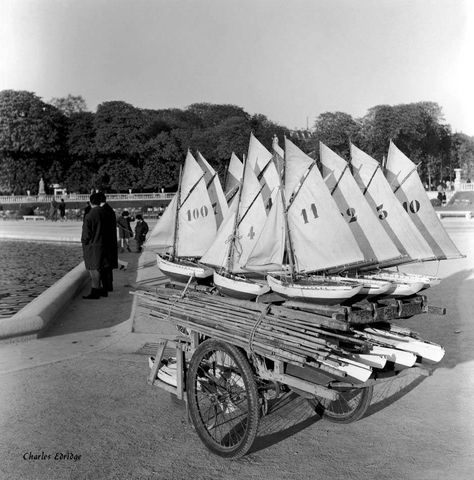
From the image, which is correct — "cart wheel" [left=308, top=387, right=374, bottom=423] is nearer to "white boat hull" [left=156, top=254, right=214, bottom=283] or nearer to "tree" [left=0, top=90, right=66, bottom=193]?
"white boat hull" [left=156, top=254, right=214, bottom=283]

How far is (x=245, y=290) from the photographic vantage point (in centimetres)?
794

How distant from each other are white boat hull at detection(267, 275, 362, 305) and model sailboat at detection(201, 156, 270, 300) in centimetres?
111

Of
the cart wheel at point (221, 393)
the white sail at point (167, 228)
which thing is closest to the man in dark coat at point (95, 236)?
the white sail at point (167, 228)

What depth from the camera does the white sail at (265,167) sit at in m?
9.11

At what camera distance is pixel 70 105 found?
77750 millimetres

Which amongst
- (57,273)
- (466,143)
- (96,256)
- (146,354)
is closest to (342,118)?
(466,143)

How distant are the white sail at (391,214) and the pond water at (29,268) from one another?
611 cm

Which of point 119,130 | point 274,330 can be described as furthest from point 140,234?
point 119,130

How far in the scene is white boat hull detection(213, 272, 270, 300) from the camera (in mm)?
7730

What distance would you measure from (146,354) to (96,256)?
4.11 m

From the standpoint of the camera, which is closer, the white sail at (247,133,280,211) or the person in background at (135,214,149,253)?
the white sail at (247,133,280,211)
